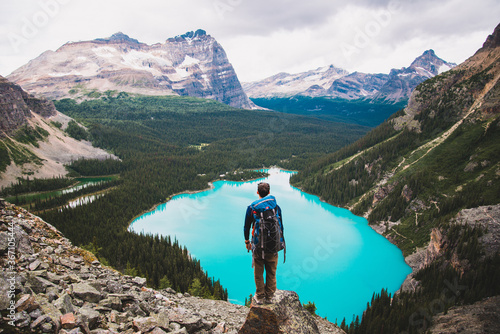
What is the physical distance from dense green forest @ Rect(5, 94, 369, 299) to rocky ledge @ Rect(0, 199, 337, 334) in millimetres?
17059

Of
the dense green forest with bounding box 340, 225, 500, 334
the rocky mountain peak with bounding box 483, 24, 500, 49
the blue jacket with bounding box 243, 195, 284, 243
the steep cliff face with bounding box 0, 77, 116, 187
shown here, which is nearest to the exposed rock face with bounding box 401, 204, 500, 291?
the dense green forest with bounding box 340, 225, 500, 334

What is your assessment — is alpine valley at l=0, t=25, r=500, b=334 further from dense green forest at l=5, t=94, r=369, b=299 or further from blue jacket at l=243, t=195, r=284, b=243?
blue jacket at l=243, t=195, r=284, b=243

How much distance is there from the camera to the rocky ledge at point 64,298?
708cm

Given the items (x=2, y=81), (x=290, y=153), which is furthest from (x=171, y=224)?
(x=290, y=153)

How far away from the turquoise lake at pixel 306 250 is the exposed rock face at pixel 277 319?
24.2 metres

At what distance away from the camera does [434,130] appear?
64812 mm

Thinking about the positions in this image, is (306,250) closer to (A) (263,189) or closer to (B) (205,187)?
(A) (263,189)

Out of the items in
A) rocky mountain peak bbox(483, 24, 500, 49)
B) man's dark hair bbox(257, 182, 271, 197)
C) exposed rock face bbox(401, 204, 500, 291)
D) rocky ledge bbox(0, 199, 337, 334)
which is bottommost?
exposed rock face bbox(401, 204, 500, 291)

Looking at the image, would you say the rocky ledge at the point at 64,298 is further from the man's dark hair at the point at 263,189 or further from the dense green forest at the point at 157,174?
the dense green forest at the point at 157,174

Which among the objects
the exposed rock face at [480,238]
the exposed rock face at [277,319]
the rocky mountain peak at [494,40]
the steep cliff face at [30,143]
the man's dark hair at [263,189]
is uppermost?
the rocky mountain peak at [494,40]

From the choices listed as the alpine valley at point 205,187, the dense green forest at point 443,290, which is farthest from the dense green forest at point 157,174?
the dense green forest at point 443,290

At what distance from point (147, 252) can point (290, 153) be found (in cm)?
11172

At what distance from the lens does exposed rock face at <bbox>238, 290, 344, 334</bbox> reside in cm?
953

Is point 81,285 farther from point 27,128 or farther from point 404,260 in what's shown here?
point 27,128
